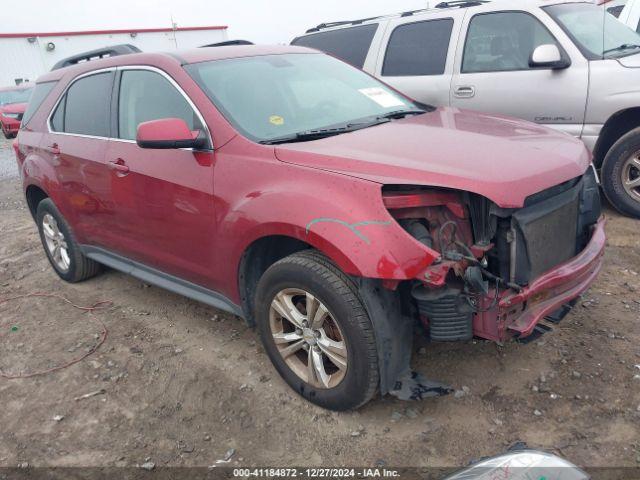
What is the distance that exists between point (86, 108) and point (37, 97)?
1053 mm

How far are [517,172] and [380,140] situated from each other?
2.38 feet

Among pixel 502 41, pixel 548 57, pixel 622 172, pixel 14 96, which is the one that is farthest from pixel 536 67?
pixel 14 96

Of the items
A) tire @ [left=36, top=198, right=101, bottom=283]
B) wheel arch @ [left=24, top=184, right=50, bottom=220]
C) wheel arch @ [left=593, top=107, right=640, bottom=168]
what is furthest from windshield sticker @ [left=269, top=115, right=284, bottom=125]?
wheel arch @ [left=593, top=107, right=640, bottom=168]

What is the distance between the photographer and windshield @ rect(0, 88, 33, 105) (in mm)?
16484

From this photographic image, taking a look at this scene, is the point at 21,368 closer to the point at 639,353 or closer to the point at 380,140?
the point at 380,140

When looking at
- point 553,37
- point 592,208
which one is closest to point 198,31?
point 553,37

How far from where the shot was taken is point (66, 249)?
4.68 meters

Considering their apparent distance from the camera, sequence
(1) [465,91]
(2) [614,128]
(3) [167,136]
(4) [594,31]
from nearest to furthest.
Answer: (3) [167,136] < (2) [614,128] < (4) [594,31] < (1) [465,91]

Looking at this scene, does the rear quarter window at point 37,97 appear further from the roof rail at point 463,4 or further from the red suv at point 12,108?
the red suv at point 12,108

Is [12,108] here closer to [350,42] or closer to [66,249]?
[350,42]

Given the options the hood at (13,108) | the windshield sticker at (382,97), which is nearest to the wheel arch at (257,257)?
the windshield sticker at (382,97)

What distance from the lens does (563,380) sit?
2.87 meters

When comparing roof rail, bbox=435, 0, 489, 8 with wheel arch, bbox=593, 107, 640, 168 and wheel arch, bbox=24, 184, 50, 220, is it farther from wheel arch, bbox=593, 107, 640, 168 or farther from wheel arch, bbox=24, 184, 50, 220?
wheel arch, bbox=24, 184, 50, 220

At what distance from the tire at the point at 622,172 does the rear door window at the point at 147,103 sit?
12.2 ft
